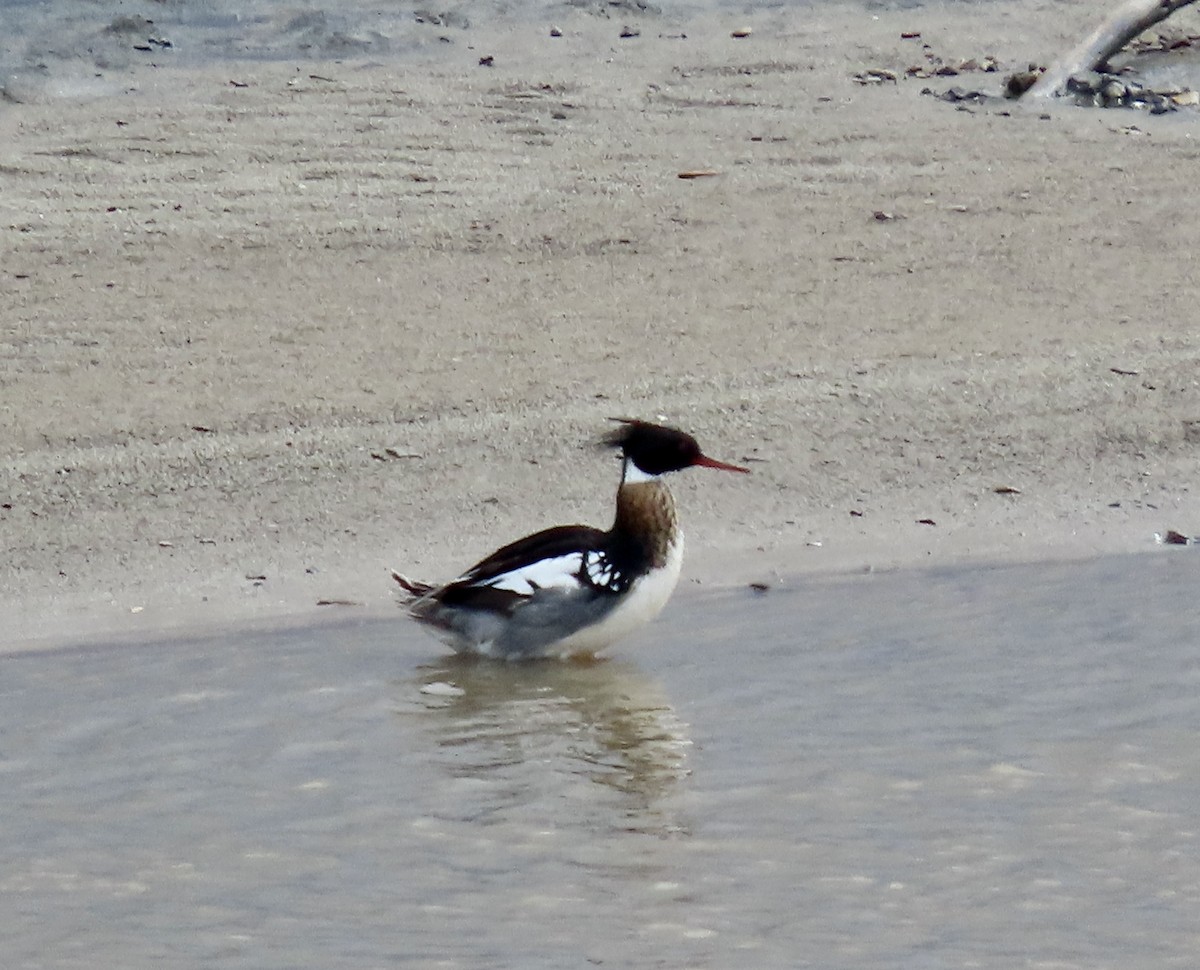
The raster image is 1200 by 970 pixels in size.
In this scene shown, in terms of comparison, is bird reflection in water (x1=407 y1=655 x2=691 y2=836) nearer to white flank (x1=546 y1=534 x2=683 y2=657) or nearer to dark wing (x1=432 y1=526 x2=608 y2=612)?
white flank (x1=546 y1=534 x2=683 y2=657)

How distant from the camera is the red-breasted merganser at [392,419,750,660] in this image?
625 centimetres

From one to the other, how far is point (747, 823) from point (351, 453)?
257cm

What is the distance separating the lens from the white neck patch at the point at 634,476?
21.5ft

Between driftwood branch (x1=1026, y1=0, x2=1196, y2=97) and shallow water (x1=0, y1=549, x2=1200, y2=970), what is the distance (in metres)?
4.96

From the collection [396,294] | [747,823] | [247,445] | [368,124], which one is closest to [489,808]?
[747,823]

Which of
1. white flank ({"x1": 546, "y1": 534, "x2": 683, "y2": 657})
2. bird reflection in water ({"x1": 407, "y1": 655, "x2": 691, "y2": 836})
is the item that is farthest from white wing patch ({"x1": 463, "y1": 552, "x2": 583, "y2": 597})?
bird reflection in water ({"x1": 407, "y1": 655, "x2": 691, "y2": 836})

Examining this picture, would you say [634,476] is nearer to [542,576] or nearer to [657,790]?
[542,576]

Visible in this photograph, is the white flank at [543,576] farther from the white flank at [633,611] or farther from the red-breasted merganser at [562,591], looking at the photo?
the white flank at [633,611]

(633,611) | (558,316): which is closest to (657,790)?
(633,611)

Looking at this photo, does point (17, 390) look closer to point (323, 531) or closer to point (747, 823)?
point (323, 531)

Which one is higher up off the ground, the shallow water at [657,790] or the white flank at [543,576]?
the white flank at [543,576]

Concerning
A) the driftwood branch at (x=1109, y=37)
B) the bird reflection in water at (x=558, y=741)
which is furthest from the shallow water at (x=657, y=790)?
the driftwood branch at (x=1109, y=37)

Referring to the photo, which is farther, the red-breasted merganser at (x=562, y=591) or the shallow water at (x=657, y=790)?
the red-breasted merganser at (x=562, y=591)

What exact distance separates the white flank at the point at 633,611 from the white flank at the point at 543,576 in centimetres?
14
